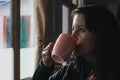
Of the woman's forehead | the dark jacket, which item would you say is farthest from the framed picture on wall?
the woman's forehead

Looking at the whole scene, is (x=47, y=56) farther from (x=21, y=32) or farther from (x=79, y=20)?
(x=21, y=32)

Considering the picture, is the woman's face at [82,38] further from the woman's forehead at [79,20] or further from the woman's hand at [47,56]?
the woman's hand at [47,56]

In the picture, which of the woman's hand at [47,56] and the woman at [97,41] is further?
the woman's hand at [47,56]

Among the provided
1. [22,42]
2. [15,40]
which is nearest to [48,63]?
[15,40]

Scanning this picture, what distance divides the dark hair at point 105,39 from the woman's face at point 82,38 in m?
0.01

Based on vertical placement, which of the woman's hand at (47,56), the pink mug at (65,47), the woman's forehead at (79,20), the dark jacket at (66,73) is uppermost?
the woman's forehead at (79,20)

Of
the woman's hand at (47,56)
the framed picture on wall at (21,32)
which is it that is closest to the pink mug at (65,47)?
the woman's hand at (47,56)

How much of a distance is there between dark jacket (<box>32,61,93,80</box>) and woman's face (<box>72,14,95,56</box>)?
9 cm

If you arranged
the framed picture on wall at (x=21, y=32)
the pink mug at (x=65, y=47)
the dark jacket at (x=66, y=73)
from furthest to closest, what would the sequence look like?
the framed picture on wall at (x=21, y=32) < the dark jacket at (x=66, y=73) < the pink mug at (x=65, y=47)

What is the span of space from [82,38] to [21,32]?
104cm

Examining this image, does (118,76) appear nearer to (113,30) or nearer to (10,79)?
(113,30)

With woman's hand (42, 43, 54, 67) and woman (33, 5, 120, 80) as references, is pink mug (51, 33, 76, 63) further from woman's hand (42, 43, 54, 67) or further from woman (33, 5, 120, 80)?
woman's hand (42, 43, 54, 67)

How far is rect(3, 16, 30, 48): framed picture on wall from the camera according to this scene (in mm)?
1770

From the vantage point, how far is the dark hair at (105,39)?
92 cm
